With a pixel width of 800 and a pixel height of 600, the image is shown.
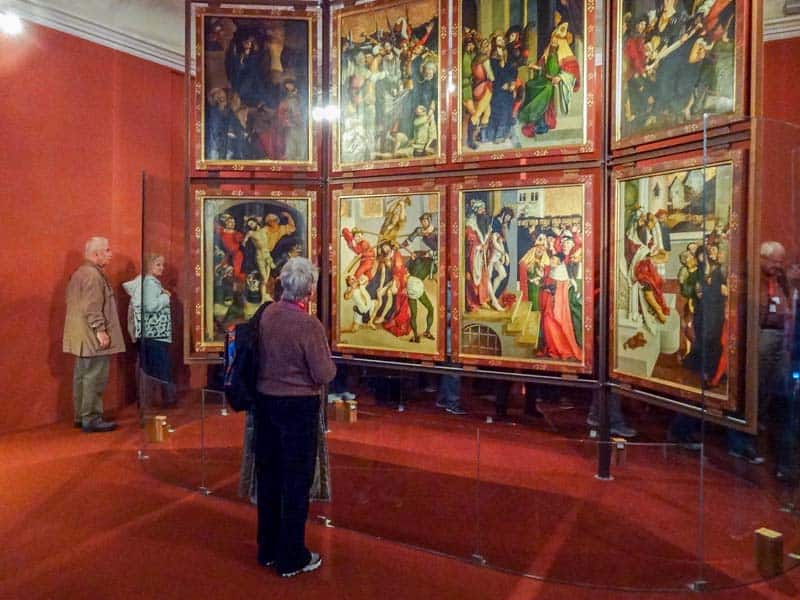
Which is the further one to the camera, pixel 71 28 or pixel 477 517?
pixel 71 28

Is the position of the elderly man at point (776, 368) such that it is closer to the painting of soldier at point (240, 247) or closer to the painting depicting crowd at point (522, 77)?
the painting depicting crowd at point (522, 77)

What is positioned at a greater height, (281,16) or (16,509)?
(281,16)

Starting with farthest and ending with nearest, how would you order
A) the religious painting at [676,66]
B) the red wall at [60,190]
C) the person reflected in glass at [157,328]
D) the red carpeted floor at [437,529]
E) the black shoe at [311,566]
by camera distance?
1. the red wall at [60,190]
2. the person reflected in glass at [157,328]
3. the religious painting at [676,66]
4. the black shoe at [311,566]
5. the red carpeted floor at [437,529]

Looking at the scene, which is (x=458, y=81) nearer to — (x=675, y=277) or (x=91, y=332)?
(x=675, y=277)

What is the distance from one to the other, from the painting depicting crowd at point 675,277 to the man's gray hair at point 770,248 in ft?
0.73

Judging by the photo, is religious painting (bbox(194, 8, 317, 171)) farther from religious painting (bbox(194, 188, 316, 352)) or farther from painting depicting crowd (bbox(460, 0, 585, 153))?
painting depicting crowd (bbox(460, 0, 585, 153))

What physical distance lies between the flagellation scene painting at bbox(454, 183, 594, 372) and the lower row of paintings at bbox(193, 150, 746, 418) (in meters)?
0.01

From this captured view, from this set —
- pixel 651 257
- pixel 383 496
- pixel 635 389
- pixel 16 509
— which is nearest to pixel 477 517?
pixel 383 496

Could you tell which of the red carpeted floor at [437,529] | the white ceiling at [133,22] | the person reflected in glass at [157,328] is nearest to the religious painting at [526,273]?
the red carpeted floor at [437,529]

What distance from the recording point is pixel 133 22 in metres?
9.30

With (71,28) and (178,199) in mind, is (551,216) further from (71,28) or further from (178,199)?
(71,28)

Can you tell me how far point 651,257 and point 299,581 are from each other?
3.63 meters

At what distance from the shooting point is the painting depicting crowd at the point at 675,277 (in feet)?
16.2

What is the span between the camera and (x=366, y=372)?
25.0 feet
